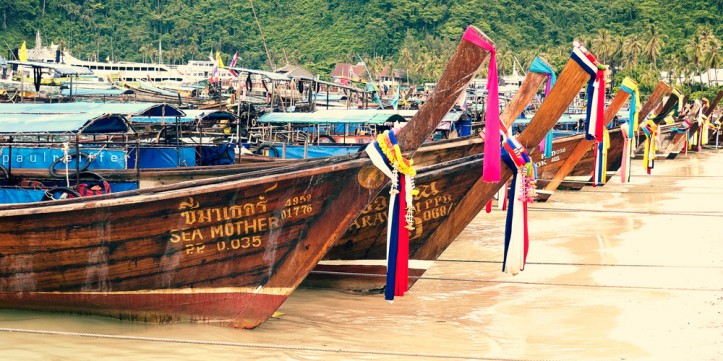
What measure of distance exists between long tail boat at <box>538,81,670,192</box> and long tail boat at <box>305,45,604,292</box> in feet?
21.1

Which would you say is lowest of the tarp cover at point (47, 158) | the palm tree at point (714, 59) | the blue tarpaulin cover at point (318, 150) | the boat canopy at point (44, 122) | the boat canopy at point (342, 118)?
the blue tarpaulin cover at point (318, 150)

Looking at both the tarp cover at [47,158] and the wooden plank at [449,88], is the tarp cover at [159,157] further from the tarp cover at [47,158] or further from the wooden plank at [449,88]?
the wooden plank at [449,88]

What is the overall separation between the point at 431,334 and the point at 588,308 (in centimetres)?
228

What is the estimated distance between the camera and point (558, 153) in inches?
742

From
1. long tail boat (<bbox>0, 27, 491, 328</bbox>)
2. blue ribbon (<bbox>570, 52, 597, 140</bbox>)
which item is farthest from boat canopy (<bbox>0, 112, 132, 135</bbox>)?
blue ribbon (<bbox>570, 52, 597, 140</bbox>)

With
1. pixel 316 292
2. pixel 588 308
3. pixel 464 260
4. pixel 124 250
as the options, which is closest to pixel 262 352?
Result: pixel 124 250

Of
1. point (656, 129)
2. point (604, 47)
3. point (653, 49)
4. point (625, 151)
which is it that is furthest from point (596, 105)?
point (604, 47)

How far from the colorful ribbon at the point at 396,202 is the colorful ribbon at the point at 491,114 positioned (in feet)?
2.60

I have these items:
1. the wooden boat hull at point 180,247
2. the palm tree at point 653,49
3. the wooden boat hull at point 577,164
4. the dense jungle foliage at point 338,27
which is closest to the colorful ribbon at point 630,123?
the wooden boat hull at point 577,164

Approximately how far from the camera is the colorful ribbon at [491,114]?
7648 mm

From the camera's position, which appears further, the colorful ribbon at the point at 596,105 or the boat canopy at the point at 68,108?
the boat canopy at the point at 68,108

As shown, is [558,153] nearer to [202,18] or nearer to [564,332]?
[564,332]

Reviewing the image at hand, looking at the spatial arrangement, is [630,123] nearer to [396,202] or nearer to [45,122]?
[45,122]

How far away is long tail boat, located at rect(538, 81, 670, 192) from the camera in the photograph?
1758 centimetres
